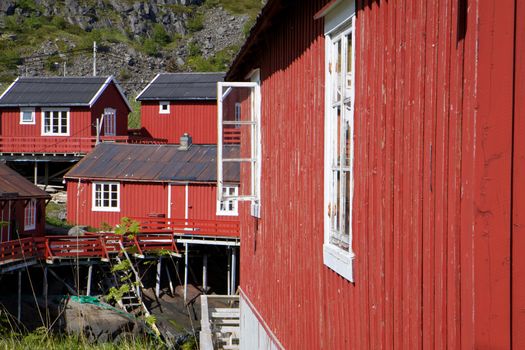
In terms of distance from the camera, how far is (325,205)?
21.1 ft

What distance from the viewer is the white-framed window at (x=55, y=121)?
41.0m

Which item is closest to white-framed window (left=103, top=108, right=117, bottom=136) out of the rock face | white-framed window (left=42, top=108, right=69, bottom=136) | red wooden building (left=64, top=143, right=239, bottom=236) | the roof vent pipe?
white-framed window (left=42, top=108, right=69, bottom=136)

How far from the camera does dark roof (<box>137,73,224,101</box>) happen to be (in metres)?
43.2

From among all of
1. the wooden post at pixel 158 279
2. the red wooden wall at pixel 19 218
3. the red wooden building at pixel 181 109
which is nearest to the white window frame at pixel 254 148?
the red wooden wall at pixel 19 218

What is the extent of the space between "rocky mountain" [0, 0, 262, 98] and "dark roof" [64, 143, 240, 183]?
36.8m

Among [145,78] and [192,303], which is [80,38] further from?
[192,303]

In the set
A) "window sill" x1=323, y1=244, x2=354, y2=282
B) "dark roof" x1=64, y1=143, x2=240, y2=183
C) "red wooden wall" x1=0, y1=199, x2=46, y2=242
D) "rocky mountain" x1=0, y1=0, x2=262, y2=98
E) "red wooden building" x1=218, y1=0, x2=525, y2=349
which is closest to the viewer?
"red wooden building" x1=218, y1=0, x2=525, y2=349

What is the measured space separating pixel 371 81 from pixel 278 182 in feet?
12.8

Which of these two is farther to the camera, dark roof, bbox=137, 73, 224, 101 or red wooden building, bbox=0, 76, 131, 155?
dark roof, bbox=137, 73, 224, 101

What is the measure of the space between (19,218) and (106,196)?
6093mm

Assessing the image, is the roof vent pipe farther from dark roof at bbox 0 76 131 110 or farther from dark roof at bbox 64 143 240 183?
dark roof at bbox 0 76 131 110

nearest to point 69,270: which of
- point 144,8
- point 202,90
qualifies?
point 202,90

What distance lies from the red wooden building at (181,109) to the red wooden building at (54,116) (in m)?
2.34

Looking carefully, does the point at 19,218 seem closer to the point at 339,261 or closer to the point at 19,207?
the point at 19,207
